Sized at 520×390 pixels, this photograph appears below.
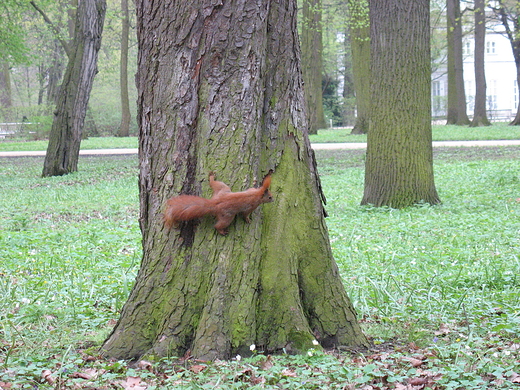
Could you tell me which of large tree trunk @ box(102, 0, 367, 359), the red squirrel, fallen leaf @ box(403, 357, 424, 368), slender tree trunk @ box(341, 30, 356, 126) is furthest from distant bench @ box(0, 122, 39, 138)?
fallen leaf @ box(403, 357, 424, 368)

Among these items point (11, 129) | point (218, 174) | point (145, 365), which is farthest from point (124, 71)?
point (145, 365)

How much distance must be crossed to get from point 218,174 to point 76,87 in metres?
13.6

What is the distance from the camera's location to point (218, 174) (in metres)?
3.38

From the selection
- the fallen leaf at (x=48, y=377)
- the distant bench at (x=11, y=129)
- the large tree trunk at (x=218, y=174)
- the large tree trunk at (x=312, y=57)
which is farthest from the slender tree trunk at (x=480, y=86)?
the fallen leaf at (x=48, y=377)

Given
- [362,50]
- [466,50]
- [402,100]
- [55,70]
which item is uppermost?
[466,50]

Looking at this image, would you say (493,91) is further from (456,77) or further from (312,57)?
(312,57)

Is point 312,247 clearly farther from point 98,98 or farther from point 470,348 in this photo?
point 98,98

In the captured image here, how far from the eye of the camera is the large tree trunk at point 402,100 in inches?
374

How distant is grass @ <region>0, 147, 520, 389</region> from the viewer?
122 inches

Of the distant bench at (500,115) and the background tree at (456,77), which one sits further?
the distant bench at (500,115)

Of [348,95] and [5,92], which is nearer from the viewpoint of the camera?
[5,92]

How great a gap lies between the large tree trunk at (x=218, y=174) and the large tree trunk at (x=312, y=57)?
86.5 feet

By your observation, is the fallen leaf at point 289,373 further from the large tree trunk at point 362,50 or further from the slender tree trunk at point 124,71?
the slender tree trunk at point 124,71

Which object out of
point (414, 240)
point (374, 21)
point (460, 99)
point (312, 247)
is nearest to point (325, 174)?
point (374, 21)
